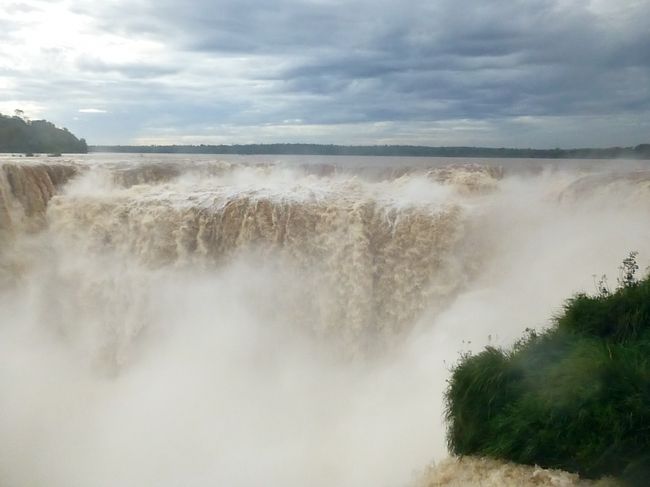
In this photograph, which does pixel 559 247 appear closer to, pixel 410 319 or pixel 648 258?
pixel 648 258

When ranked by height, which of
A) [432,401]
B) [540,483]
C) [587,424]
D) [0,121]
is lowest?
[432,401]

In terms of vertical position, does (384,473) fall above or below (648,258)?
below

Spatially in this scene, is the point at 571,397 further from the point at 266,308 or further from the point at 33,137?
the point at 33,137

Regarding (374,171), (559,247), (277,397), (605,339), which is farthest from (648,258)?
(374,171)

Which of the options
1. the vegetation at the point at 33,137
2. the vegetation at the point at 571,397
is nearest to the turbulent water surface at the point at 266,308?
the vegetation at the point at 571,397

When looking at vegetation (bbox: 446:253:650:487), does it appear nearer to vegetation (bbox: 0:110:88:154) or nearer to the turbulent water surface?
the turbulent water surface

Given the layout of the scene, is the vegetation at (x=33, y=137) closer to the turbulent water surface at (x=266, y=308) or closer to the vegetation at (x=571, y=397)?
the turbulent water surface at (x=266, y=308)

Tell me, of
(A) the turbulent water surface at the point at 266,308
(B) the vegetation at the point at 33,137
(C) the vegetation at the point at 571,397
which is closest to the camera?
(C) the vegetation at the point at 571,397
